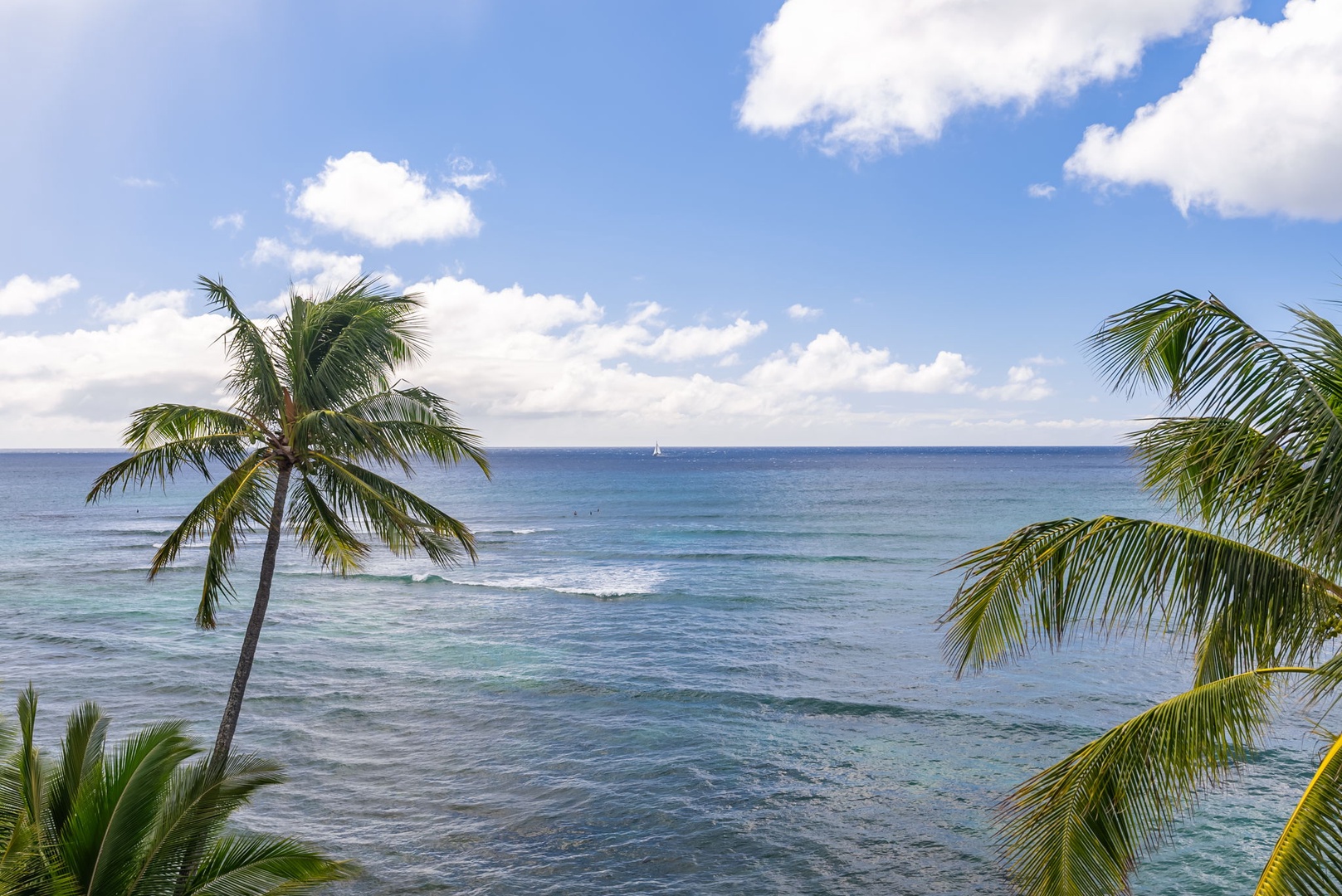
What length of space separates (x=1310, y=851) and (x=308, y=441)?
10572 millimetres

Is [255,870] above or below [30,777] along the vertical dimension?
below

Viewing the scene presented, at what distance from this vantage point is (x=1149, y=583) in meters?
5.61

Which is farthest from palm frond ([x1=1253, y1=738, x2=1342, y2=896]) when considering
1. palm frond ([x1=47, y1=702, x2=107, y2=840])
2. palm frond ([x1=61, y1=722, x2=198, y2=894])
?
palm frond ([x1=47, y1=702, x2=107, y2=840])

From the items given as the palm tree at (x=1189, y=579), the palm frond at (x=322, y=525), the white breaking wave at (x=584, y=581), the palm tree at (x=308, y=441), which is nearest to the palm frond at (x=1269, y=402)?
the palm tree at (x=1189, y=579)

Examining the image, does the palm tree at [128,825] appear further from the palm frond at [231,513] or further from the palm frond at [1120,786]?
the palm frond at [1120,786]

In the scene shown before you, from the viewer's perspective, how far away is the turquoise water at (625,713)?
43.3 feet

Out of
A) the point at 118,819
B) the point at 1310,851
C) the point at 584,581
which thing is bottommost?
the point at 584,581

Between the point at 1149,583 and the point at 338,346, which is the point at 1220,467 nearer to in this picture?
the point at 1149,583

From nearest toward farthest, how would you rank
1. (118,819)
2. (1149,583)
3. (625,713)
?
(1149,583) < (118,819) < (625,713)

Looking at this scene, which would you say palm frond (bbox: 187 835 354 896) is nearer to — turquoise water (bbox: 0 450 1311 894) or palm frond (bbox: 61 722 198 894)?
palm frond (bbox: 61 722 198 894)

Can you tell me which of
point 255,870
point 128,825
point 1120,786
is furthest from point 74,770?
point 1120,786

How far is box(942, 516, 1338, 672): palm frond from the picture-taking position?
548 cm

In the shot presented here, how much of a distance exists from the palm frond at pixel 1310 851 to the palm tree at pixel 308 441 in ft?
27.3

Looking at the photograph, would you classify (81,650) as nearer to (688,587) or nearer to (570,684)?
(570,684)
